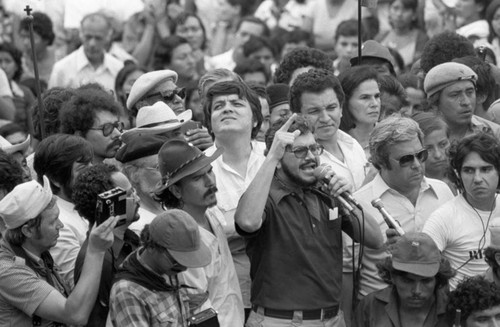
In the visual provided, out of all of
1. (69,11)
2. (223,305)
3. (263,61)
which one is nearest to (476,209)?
(223,305)

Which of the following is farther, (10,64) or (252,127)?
(10,64)

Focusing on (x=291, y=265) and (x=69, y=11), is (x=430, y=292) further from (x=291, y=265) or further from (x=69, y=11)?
(x=69, y=11)

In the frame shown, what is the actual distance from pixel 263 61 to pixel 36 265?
6.65 metres

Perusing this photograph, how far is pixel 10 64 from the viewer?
43.3 feet

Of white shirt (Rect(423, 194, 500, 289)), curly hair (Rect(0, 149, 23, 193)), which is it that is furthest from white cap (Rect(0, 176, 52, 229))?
white shirt (Rect(423, 194, 500, 289))

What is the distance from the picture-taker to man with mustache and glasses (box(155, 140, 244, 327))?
7418mm

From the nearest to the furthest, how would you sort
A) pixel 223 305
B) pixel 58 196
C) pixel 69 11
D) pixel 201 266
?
pixel 201 266
pixel 223 305
pixel 58 196
pixel 69 11

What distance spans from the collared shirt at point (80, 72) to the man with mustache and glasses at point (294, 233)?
5504mm

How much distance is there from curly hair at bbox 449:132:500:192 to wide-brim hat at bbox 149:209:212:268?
1.93 metres

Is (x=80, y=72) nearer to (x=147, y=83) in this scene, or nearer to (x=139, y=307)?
(x=147, y=83)

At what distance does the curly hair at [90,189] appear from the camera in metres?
7.27

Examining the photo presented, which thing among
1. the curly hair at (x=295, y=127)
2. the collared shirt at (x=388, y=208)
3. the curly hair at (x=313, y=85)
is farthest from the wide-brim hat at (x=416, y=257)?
the curly hair at (x=313, y=85)

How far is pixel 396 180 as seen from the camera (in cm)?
819

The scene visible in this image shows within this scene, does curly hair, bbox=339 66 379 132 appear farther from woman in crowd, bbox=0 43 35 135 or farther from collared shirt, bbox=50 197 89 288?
woman in crowd, bbox=0 43 35 135
